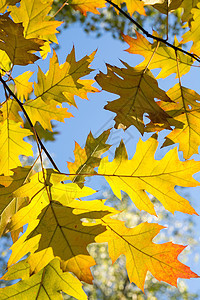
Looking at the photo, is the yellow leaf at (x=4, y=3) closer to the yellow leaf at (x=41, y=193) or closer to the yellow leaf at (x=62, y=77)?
the yellow leaf at (x=62, y=77)

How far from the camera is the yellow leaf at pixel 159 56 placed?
92 cm

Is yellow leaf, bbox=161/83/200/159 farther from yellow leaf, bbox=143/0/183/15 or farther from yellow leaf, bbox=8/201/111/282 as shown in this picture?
yellow leaf, bbox=8/201/111/282

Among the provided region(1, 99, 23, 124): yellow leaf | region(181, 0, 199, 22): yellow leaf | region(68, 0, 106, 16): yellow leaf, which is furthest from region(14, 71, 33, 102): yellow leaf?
region(181, 0, 199, 22): yellow leaf

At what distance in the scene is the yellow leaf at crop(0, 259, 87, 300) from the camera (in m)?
0.70

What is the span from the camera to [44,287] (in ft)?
2.31

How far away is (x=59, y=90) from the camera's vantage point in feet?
2.78

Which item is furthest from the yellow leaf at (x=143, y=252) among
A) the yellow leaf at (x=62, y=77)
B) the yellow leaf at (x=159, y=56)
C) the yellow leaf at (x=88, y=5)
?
the yellow leaf at (x=88, y=5)

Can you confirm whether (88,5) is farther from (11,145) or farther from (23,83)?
(11,145)

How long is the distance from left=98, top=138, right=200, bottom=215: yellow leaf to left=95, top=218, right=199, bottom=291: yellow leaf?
59 millimetres

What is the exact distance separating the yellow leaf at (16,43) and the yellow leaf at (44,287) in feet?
1.51

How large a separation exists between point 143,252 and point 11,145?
0.46 meters

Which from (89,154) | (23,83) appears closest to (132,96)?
(89,154)

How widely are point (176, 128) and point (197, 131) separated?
0.19 ft

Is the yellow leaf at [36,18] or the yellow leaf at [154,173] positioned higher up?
the yellow leaf at [36,18]
